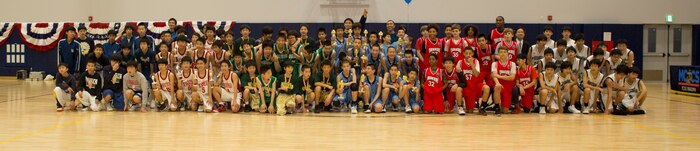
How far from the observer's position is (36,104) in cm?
1166

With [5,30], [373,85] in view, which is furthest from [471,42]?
[5,30]

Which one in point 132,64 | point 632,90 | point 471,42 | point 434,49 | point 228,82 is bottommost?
point 632,90

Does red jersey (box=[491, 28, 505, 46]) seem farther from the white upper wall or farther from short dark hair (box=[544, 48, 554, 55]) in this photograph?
the white upper wall

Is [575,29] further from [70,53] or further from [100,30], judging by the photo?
[100,30]

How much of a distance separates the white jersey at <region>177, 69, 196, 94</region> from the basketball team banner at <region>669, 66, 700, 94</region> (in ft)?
32.5

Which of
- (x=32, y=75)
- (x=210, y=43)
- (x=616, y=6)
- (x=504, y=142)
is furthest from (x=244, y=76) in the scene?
(x=616, y=6)

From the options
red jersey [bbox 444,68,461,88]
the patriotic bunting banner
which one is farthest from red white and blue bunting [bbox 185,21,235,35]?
red jersey [bbox 444,68,461,88]

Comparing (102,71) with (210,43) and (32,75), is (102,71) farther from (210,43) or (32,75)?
(32,75)

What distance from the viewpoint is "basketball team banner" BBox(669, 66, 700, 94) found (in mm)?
13812

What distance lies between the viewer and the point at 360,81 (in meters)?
10.6

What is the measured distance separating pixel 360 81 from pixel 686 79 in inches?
306

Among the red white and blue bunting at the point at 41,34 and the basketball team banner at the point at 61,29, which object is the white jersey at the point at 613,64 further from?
the red white and blue bunting at the point at 41,34

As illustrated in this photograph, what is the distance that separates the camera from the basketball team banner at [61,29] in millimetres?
18328

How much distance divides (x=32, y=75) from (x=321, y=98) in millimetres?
11822
